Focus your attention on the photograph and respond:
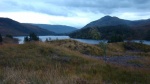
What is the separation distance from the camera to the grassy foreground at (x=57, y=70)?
312 inches

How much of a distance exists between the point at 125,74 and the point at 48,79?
21.3ft

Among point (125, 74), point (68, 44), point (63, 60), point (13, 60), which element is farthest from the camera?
point (68, 44)

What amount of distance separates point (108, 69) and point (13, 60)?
5.25 m

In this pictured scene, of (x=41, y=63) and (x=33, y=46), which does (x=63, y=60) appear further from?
(x=33, y=46)

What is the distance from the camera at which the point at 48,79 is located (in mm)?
7766

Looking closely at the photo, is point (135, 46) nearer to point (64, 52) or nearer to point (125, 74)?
point (64, 52)

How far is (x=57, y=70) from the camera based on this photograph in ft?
36.2

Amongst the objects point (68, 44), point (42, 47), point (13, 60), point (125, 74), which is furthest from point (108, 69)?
point (68, 44)

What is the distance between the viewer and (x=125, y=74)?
1344 centimetres

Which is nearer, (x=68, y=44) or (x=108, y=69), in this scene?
(x=108, y=69)

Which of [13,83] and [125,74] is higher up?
[13,83]

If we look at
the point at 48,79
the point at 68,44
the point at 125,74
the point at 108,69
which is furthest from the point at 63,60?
the point at 68,44

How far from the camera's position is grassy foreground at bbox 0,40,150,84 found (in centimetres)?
792

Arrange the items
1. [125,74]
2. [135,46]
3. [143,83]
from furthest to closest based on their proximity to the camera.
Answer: [135,46]
[125,74]
[143,83]
